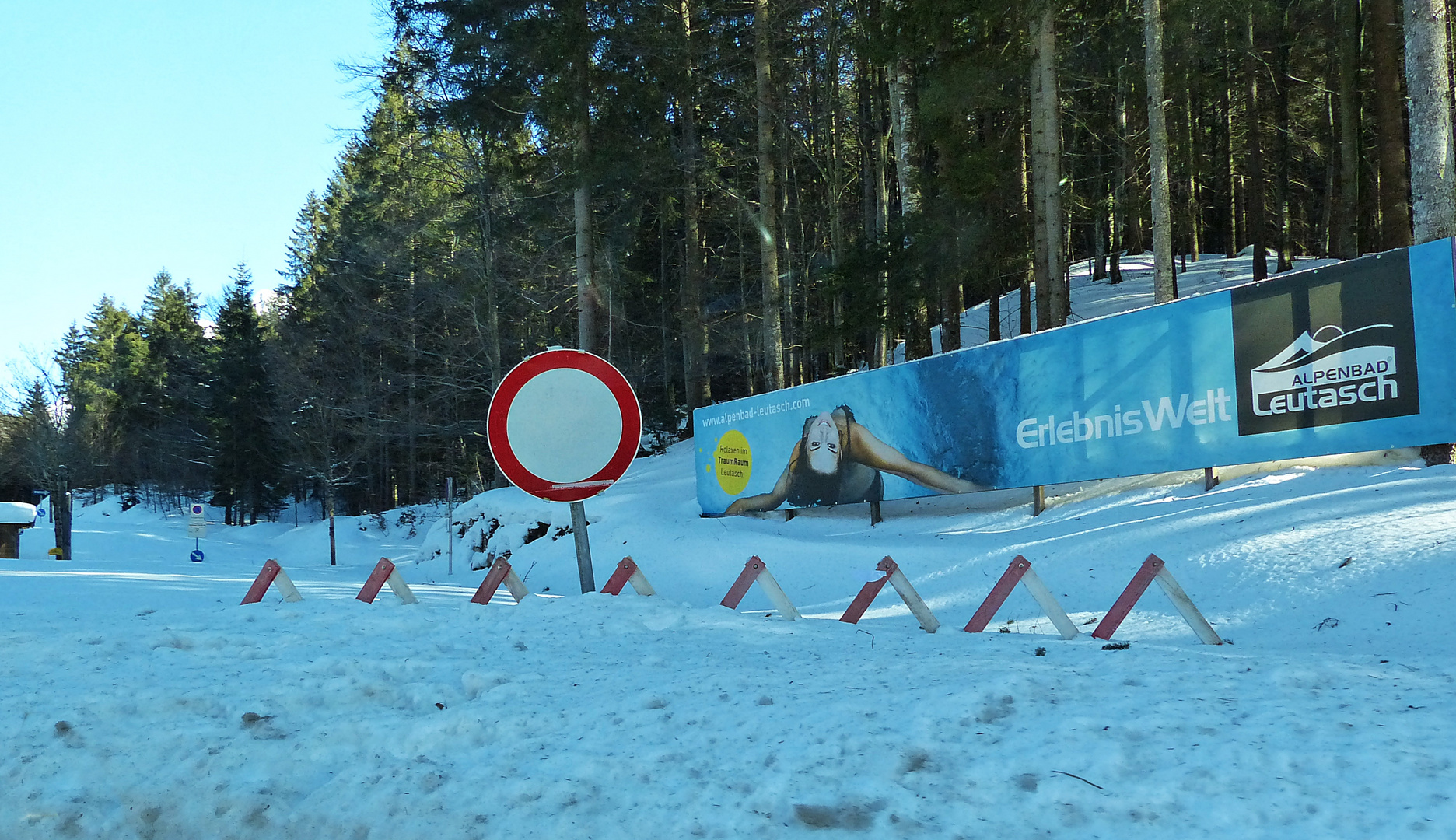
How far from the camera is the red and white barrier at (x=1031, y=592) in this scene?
580 cm

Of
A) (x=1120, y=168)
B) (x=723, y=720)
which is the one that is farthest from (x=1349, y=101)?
(x=723, y=720)

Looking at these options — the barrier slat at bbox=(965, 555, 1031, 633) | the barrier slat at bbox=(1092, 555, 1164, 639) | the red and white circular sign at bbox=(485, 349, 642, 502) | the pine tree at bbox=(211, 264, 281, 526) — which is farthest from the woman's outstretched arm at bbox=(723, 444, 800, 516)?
the pine tree at bbox=(211, 264, 281, 526)

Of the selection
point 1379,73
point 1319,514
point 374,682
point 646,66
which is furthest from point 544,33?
point 374,682

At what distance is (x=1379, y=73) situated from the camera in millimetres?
18172

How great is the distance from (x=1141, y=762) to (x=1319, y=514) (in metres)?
6.66

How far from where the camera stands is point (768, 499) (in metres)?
16.0

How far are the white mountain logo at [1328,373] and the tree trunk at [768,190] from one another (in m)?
13.0

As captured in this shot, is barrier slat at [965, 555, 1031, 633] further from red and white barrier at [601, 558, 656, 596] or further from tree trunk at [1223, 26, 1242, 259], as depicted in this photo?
tree trunk at [1223, 26, 1242, 259]

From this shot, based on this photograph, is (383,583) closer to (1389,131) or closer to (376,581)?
(376,581)

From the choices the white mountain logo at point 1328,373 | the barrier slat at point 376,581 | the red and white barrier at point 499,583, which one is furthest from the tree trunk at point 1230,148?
the barrier slat at point 376,581

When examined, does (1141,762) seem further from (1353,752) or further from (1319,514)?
(1319,514)

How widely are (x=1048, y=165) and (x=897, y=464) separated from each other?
20.9ft

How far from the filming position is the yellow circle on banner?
1655 centimetres

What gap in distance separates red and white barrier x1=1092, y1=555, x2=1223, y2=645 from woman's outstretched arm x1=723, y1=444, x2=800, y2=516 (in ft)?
32.3
